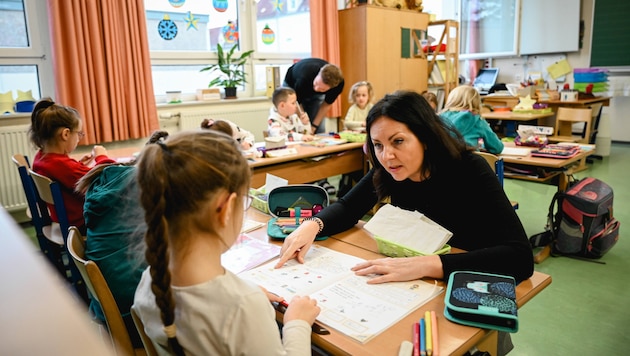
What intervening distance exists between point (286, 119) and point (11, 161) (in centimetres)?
229

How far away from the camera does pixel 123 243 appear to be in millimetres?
1481

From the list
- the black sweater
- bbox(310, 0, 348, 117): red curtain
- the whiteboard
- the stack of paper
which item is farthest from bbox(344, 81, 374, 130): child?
the whiteboard

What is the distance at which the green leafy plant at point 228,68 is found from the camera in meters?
5.06

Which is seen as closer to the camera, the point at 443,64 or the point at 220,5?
the point at 220,5

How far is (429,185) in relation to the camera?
1569 mm

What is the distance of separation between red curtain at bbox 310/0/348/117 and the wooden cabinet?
0.62 ft

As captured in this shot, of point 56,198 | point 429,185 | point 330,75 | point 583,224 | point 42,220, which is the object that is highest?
point 330,75

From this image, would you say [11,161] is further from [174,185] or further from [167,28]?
[174,185]

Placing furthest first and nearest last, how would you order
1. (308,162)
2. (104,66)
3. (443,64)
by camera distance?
(443,64)
(104,66)
(308,162)

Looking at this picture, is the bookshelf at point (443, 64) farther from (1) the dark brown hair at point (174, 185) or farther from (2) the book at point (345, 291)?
(1) the dark brown hair at point (174, 185)

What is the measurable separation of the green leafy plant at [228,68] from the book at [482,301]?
439 cm

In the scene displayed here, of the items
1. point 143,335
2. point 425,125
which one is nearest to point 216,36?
point 425,125

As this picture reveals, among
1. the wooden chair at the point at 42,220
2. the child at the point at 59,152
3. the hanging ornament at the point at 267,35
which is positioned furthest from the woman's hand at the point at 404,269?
the hanging ornament at the point at 267,35

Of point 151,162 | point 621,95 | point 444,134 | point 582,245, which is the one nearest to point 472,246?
point 444,134
